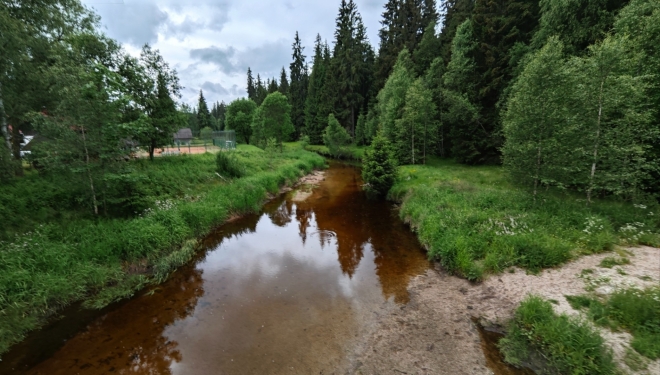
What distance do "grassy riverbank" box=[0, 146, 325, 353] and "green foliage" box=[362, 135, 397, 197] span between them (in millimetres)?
10861

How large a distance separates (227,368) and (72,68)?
12946 mm

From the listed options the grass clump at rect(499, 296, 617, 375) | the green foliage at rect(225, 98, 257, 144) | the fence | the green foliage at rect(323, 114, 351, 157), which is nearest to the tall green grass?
the grass clump at rect(499, 296, 617, 375)

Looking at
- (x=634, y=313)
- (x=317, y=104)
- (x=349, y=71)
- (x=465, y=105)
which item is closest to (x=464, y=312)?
(x=634, y=313)

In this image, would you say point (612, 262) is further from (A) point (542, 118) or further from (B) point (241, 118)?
(B) point (241, 118)

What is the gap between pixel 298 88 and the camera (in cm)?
7269

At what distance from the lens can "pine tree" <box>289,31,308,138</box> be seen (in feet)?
232

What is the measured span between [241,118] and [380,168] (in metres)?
43.4

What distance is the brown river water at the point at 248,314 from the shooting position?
605cm

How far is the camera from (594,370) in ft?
15.8

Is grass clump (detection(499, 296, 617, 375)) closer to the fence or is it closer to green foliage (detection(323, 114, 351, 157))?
the fence

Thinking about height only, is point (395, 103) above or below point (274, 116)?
below

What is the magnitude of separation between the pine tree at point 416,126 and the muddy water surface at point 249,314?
15680mm

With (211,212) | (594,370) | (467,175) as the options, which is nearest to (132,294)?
(211,212)

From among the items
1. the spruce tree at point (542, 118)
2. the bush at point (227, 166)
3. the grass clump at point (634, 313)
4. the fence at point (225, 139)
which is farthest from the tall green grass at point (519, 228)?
the fence at point (225, 139)
